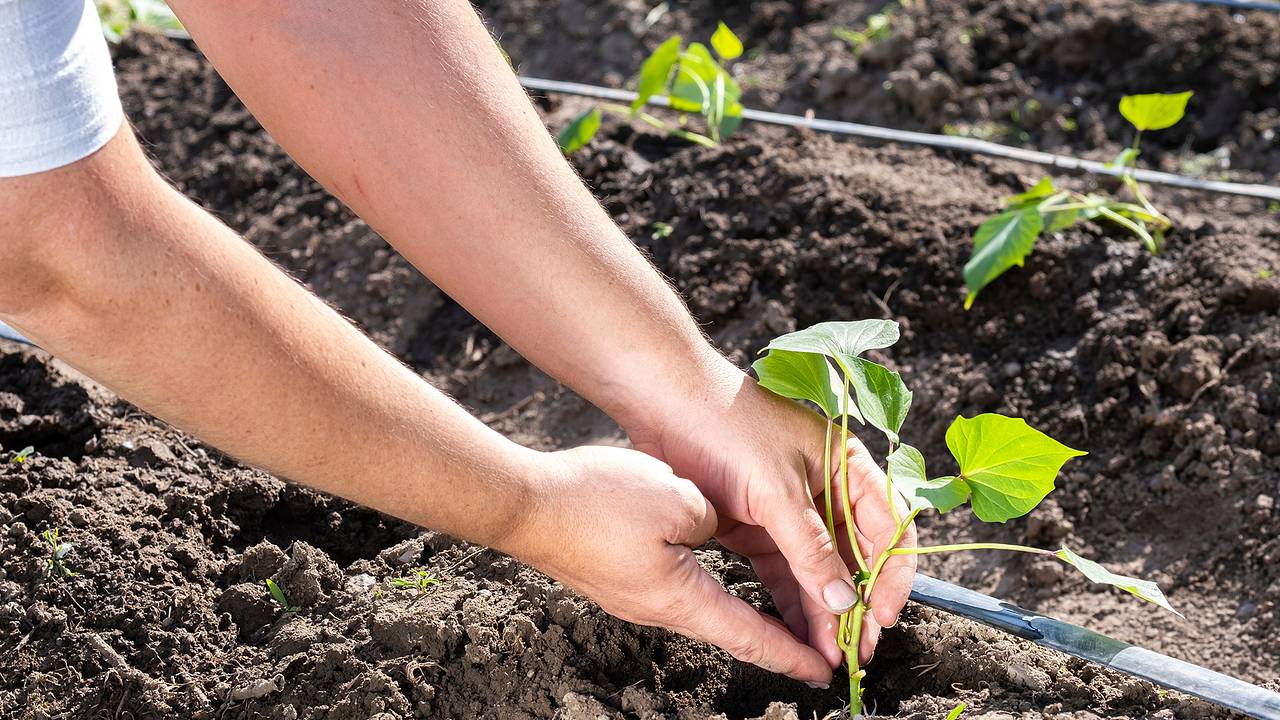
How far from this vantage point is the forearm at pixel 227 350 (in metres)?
1.00

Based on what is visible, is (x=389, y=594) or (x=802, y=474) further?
(x=389, y=594)

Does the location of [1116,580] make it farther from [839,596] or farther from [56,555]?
[56,555]

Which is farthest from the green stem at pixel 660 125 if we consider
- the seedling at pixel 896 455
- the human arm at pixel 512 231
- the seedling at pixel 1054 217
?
the seedling at pixel 896 455

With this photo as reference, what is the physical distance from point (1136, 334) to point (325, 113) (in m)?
1.66

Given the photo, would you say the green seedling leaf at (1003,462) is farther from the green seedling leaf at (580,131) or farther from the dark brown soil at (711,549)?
the green seedling leaf at (580,131)

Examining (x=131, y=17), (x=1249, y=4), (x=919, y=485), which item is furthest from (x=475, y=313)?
(x=131, y=17)

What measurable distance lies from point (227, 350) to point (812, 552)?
29.3 inches

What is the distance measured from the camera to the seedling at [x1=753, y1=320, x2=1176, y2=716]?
135cm

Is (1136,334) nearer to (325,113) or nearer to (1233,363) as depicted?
(1233,363)

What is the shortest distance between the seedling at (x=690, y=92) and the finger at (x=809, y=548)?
145 cm

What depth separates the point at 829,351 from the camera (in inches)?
55.4

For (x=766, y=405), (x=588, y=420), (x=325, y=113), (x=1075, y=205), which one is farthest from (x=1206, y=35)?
(x=325, y=113)

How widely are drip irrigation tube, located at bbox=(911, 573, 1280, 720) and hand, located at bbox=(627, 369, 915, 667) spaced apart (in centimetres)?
16

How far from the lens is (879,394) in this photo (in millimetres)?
1442
